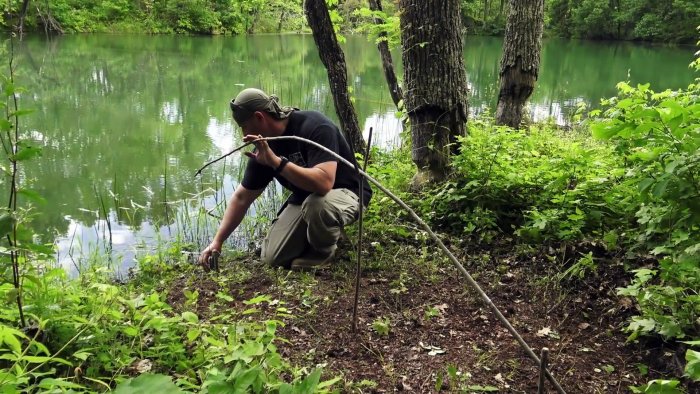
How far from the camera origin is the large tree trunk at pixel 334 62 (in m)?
4.81

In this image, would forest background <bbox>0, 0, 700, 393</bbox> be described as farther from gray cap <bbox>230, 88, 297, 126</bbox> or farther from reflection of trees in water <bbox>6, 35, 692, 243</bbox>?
gray cap <bbox>230, 88, 297, 126</bbox>

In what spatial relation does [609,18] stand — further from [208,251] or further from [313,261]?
[208,251]

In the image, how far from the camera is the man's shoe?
3.44 metres

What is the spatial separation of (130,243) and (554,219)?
3924 mm

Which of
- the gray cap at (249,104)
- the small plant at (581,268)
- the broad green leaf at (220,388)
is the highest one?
the gray cap at (249,104)

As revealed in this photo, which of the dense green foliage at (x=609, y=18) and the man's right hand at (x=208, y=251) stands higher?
the dense green foliage at (x=609, y=18)

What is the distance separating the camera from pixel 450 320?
260 centimetres

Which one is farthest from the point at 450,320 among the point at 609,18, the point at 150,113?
the point at 609,18

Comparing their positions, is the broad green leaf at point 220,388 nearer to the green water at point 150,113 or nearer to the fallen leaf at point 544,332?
the green water at point 150,113

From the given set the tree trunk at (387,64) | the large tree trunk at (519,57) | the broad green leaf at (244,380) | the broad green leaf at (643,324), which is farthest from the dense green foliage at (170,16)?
the broad green leaf at (244,380)

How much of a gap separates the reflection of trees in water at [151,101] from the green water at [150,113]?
3 centimetres

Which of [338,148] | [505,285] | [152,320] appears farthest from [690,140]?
[152,320]

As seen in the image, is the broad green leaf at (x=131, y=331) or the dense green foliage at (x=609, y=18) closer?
the broad green leaf at (x=131, y=331)

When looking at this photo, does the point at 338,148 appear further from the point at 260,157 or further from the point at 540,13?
the point at 540,13
